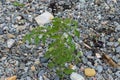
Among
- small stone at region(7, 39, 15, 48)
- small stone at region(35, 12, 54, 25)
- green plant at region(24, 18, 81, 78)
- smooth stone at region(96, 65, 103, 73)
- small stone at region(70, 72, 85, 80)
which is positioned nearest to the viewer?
green plant at region(24, 18, 81, 78)

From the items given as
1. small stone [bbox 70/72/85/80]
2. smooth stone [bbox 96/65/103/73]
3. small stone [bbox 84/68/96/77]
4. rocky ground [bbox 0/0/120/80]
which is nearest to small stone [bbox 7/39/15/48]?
rocky ground [bbox 0/0/120/80]

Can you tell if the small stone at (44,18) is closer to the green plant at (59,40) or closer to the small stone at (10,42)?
the small stone at (10,42)

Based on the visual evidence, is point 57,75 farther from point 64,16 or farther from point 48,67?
point 64,16

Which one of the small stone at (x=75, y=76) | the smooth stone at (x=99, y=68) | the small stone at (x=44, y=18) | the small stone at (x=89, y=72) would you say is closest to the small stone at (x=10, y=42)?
the small stone at (x=44, y=18)

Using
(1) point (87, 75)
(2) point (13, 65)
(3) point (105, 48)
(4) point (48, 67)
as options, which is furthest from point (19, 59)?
(3) point (105, 48)

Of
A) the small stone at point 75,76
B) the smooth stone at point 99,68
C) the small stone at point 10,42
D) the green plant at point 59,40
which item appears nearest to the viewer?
the green plant at point 59,40

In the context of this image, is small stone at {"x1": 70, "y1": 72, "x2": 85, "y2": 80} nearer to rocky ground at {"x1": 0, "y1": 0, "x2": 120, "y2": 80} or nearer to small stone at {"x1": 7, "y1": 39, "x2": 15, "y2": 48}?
rocky ground at {"x1": 0, "y1": 0, "x2": 120, "y2": 80}

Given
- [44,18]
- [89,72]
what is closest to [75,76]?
[89,72]

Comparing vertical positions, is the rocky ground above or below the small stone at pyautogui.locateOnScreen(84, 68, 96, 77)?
above
